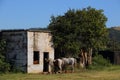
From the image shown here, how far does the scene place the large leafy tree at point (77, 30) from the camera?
123 feet

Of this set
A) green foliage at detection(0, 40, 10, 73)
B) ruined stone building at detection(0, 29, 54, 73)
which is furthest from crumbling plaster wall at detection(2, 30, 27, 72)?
green foliage at detection(0, 40, 10, 73)

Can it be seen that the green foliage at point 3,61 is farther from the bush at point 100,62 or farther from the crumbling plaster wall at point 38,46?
the bush at point 100,62

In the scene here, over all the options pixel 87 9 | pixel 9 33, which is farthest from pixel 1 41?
pixel 87 9

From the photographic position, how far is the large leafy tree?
37.4m

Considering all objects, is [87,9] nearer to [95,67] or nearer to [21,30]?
[95,67]

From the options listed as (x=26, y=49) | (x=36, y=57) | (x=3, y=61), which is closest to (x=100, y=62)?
(x=36, y=57)

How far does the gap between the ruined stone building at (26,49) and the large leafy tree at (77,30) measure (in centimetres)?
231

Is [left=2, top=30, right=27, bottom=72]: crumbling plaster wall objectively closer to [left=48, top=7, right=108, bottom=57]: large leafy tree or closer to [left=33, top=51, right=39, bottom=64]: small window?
[left=33, top=51, right=39, bottom=64]: small window

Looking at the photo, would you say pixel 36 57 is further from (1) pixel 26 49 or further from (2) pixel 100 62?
(2) pixel 100 62

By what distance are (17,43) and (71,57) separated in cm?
659

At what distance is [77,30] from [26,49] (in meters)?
6.28

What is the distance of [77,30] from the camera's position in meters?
38.0

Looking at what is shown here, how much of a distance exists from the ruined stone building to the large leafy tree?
7.59ft

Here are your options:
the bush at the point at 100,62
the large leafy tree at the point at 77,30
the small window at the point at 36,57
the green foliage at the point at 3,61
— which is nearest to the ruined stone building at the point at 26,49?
the small window at the point at 36,57
